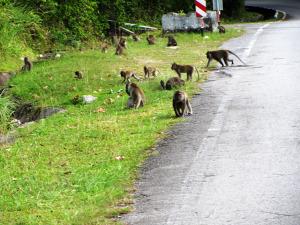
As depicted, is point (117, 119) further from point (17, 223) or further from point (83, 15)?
point (83, 15)

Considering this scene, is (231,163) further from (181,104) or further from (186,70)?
(186,70)

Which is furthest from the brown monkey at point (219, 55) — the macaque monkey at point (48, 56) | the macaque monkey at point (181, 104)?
the macaque monkey at point (48, 56)

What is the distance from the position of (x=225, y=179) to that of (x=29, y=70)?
11.8 metres

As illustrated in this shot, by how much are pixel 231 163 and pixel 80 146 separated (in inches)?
106

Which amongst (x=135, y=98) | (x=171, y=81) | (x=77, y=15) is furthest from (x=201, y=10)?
(x=135, y=98)

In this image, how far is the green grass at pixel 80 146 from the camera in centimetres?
743

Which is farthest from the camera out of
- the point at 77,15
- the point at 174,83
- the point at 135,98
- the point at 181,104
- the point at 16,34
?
the point at 77,15

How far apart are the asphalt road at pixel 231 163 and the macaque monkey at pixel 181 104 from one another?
0.61 ft

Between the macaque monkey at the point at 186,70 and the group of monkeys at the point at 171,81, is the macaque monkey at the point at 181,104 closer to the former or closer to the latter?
the group of monkeys at the point at 171,81

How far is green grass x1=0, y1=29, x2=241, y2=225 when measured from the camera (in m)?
7.43

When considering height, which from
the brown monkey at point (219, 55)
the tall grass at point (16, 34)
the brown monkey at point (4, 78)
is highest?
the tall grass at point (16, 34)

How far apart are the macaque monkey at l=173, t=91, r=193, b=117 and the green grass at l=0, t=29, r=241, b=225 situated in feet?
0.81

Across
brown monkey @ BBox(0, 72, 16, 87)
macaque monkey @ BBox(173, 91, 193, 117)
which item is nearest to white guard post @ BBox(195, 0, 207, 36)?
brown monkey @ BBox(0, 72, 16, 87)

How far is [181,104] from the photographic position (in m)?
11.4
